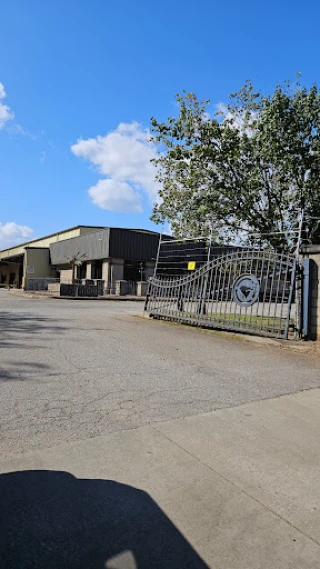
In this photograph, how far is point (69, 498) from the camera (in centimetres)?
257

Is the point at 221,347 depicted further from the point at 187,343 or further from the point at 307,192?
the point at 307,192

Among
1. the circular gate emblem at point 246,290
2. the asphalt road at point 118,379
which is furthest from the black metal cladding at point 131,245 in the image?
the circular gate emblem at point 246,290

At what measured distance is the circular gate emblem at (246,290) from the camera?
9289mm

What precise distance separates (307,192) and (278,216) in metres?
1.54

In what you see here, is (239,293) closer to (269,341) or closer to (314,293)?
(269,341)

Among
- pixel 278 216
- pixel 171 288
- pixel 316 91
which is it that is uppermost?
pixel 316 91

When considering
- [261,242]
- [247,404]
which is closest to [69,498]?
[247,404]

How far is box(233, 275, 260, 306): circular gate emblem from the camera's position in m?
9.29

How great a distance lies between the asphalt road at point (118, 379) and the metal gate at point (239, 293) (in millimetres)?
771

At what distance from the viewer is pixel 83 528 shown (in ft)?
7.48

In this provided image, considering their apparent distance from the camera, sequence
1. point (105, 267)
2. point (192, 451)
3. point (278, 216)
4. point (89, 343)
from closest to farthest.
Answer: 1. point (192, 451)
2. point (89, 343)
3. point (278, 216)
4. point (105, 267)

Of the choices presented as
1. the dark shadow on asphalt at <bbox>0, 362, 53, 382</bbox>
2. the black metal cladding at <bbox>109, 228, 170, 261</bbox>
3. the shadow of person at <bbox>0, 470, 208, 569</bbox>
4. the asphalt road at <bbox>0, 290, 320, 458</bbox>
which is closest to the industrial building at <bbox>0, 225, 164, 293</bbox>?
the black metal cladding at <bbox>109, 228, 170, 261</bbox>

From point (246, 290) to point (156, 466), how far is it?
275 inches

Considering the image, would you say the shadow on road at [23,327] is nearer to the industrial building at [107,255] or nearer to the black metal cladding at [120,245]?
the industrial building at [107,255]
